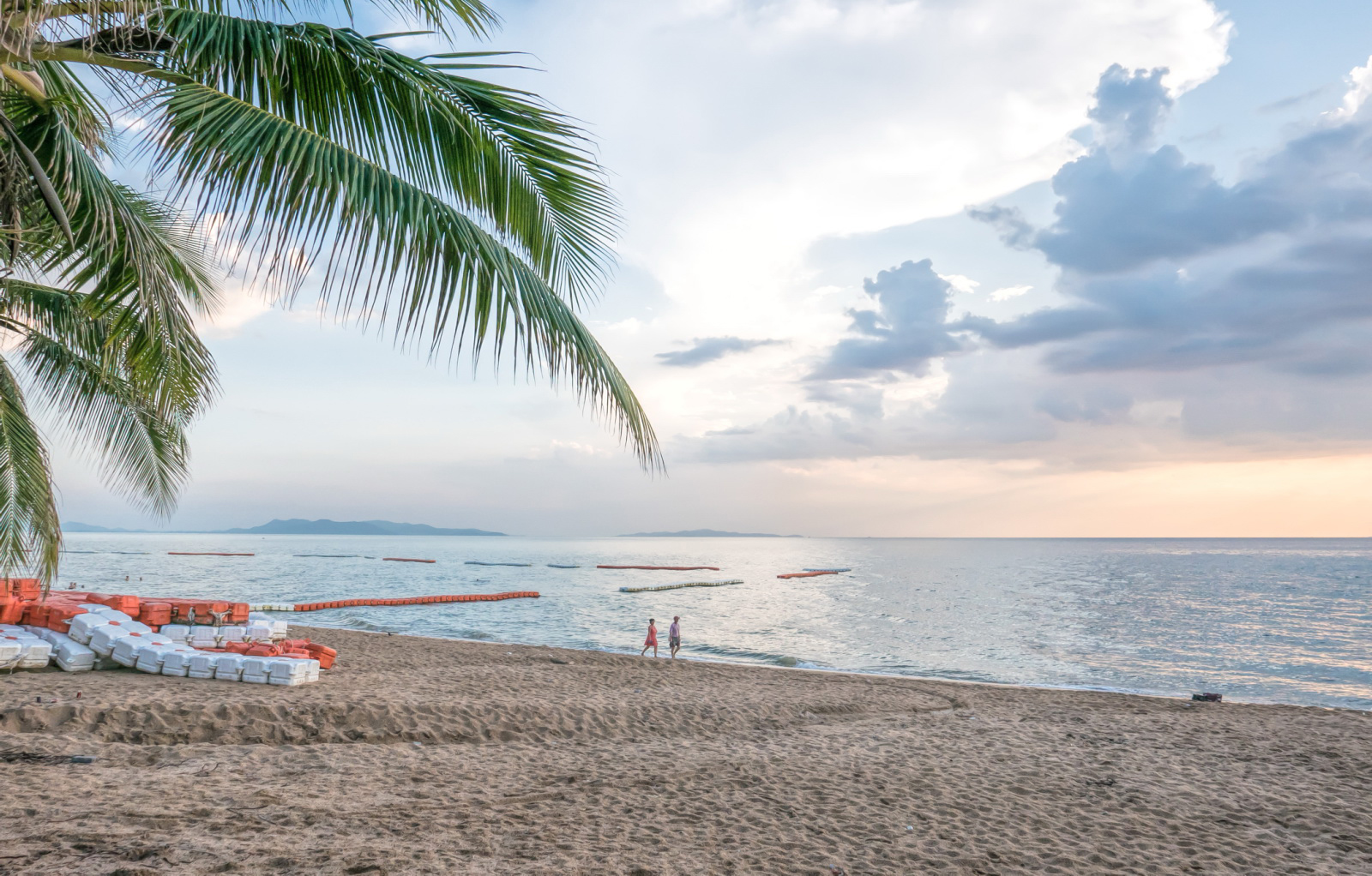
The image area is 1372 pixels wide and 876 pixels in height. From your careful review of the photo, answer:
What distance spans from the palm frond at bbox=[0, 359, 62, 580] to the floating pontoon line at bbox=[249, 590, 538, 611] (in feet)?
82.6

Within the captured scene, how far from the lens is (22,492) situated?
791cm

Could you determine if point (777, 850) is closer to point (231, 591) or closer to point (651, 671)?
point (651, 671)

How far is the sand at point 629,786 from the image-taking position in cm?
590

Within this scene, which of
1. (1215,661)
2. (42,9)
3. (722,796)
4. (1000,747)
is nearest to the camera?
(42,9)

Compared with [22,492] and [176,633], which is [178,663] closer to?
[176,633]

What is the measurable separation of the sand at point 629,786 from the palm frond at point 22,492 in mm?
1927

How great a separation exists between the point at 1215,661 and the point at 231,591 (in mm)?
51902

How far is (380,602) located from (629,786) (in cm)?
3648

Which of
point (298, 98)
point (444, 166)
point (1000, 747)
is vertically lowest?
point (1000, 747)

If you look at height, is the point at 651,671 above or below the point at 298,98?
below

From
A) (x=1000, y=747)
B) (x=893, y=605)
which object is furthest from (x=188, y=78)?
Answer: (x=893, y=605)

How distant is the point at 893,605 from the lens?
47969 millimetres

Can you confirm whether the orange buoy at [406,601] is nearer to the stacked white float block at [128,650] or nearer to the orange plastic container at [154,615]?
the orange plastic container at [154,615]

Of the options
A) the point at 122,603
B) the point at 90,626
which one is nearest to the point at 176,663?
the point at 90,626
